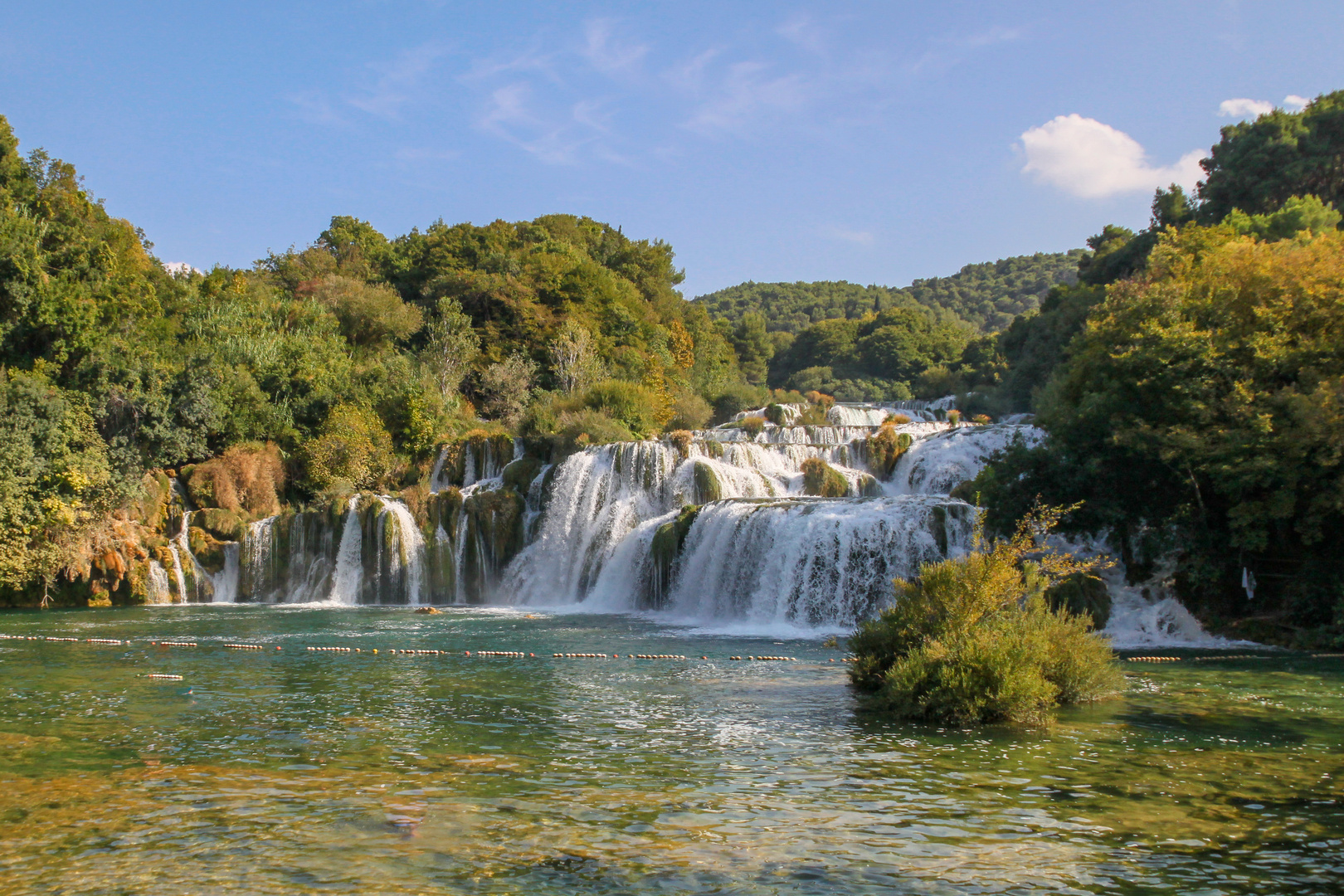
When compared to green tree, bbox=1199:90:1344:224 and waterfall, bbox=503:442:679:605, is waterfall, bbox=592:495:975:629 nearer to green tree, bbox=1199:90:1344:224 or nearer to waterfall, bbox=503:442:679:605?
waterfall, bbox=503:442:679:605

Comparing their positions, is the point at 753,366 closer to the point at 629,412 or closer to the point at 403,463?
the point at 629,412

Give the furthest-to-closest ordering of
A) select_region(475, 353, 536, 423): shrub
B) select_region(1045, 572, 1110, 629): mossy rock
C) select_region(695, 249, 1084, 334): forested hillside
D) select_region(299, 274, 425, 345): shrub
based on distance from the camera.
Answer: select_region(695, 249, 1084, 334): forested hillside
select_region(299, 274, 425, 345): shrub
select_region(475, 353, 536, 423): shrub
select_region(1045, 572, 1110, 629): mossy rock

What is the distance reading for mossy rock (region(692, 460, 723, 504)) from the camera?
26500mm

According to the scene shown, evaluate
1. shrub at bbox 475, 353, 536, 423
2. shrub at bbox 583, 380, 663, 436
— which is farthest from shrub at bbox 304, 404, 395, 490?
shrub at bbox 475, 353, 536, 423

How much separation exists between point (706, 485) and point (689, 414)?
1600 centimetres

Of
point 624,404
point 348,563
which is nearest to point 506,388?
point 624,404

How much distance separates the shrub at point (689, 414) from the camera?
42.0 metres

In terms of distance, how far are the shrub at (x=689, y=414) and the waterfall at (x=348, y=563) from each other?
56.0ft

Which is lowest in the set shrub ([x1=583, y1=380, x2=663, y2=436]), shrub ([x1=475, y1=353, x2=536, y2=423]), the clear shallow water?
the clear shallow water

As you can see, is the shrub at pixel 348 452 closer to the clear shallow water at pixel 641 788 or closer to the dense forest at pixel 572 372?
the dense forest at pixel 572 372

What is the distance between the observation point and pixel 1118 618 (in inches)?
715

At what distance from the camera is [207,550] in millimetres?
27109

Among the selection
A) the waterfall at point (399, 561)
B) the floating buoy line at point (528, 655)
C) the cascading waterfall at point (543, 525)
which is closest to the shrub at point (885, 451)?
the cascading waterfall at point (543, 525)

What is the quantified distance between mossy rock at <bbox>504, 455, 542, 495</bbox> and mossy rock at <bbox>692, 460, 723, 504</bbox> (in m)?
5.09
